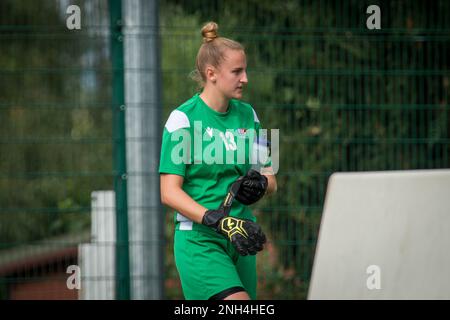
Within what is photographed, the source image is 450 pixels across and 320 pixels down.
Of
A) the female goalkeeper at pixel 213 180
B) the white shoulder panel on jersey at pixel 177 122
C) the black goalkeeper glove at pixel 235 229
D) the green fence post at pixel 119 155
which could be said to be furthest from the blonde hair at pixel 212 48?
the green fence post at pixel 119 155

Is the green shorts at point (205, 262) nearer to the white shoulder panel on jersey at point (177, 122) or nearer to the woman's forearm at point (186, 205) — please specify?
the woman's forearm at point (186, 205)

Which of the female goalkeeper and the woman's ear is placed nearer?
the female goalkeeper

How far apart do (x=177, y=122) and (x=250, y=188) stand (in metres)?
0.52

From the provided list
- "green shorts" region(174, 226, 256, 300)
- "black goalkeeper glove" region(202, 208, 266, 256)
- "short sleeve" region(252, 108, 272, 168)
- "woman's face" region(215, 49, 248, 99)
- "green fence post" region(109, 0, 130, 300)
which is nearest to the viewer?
"black goalkeeper glove" region(202, 208, 266, 256)

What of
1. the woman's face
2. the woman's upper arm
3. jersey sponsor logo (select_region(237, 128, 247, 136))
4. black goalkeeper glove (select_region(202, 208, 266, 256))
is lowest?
black goalkeeper glove (select_region(202, 208, 266, 256))

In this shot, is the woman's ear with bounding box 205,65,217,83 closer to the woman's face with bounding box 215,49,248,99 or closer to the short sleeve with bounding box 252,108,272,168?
the woman's face with bounding box 215,49,248,99

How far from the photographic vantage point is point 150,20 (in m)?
7.29

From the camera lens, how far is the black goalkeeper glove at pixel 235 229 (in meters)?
4.74

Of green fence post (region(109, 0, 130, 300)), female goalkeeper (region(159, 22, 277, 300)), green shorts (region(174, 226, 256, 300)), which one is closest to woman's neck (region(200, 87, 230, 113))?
female goalkeeper (region(159, 22, 277, 300))

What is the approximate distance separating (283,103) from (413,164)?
118 centimetres

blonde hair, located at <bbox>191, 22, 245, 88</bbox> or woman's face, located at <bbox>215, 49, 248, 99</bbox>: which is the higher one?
blonde hair, located at <bbox>191, 22, 245, 88</bbox>

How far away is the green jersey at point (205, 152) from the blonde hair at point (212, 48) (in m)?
0.19

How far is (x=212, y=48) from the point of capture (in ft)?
16.7

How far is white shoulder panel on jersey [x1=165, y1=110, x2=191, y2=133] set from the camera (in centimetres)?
488
